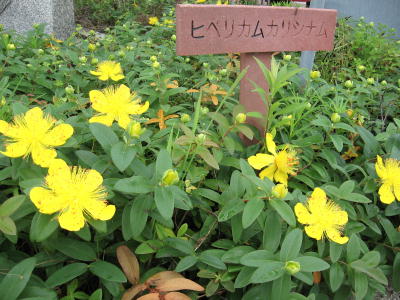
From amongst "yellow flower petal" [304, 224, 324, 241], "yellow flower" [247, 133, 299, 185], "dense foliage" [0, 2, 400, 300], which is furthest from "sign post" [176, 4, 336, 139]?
"yellow flower petal" [304, 224, 324, 241]

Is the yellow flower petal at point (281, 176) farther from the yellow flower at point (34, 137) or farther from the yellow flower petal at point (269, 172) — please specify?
the yellow flower at point (34, 137)

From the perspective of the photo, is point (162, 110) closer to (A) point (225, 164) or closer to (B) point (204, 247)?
(A) point (225, 164)

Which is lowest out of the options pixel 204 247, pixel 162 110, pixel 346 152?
pixel 204 247

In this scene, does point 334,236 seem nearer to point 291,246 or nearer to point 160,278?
point 291,246

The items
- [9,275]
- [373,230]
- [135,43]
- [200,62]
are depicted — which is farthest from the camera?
[135,43]

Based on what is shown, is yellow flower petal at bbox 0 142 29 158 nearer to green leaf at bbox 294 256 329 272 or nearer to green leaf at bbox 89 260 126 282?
green leaf at bbox 89 260 126 282

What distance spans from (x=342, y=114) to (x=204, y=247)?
70 cm

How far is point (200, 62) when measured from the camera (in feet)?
5.62

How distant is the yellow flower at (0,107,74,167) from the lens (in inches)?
29.7

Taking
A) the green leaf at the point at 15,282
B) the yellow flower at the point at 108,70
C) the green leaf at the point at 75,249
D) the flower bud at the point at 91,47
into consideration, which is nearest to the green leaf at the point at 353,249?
the green leaf at the point at 75,249

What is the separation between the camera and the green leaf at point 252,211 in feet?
2.52

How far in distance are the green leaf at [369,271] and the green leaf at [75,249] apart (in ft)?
1.95

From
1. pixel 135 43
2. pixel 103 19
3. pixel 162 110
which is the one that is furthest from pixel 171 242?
pixel 103 19

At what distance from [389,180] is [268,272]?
50 cm
